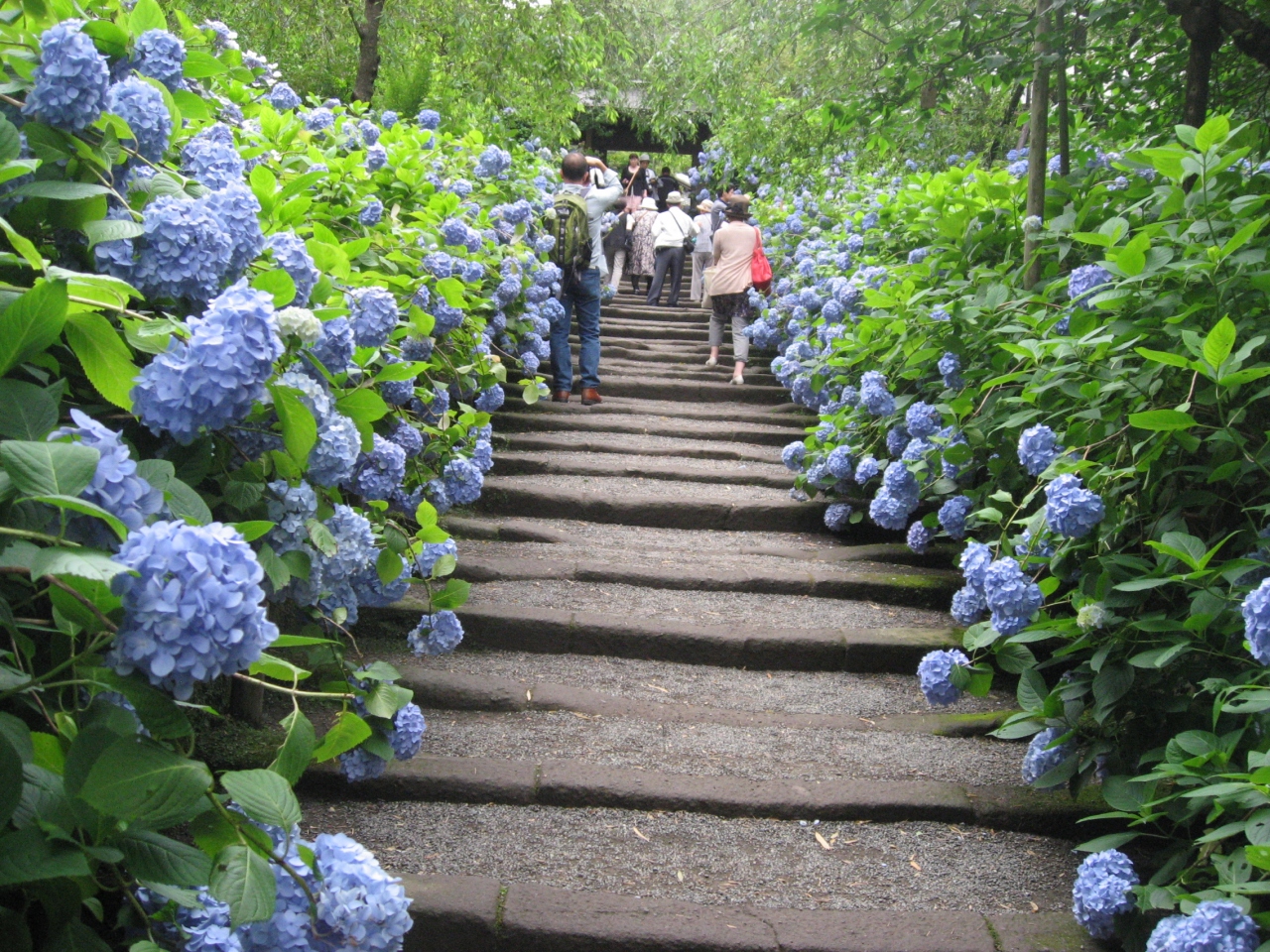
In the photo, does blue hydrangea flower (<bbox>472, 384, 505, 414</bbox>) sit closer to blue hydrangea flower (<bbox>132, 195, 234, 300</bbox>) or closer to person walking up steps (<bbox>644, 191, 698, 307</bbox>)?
blue hydrangea flower (<bbox>132, 195, 234, 300</bbox>)

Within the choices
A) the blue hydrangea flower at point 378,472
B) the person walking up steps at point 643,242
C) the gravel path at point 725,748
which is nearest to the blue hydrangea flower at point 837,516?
the gravel path at point 725,748

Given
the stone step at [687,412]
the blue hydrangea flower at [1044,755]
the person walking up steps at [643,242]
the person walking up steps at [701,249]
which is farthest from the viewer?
the person walking up steps at [643,242]

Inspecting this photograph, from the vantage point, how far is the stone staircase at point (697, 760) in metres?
2.45

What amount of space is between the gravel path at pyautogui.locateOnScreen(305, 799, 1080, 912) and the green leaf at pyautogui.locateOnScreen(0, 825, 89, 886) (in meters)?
1.54

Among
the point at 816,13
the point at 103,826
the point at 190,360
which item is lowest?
the point at 103,826

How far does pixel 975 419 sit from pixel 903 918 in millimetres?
1855

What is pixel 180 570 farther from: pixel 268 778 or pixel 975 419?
pixel 975 419

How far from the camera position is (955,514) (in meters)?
3.74

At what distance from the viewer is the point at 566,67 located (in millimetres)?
11086

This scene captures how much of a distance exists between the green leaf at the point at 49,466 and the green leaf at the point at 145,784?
26 centimetres

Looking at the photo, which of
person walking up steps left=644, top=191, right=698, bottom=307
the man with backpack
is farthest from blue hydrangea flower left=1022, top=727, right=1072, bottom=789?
person walking up steps left=644, top=191, right=698, bottom=307

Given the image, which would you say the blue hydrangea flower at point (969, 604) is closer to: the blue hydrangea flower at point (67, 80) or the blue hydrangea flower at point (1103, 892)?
the blue hydrangea flower at point (1103, 892)

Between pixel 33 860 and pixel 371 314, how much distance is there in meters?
1.45

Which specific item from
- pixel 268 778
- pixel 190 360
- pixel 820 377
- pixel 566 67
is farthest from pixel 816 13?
pixel 566 67
